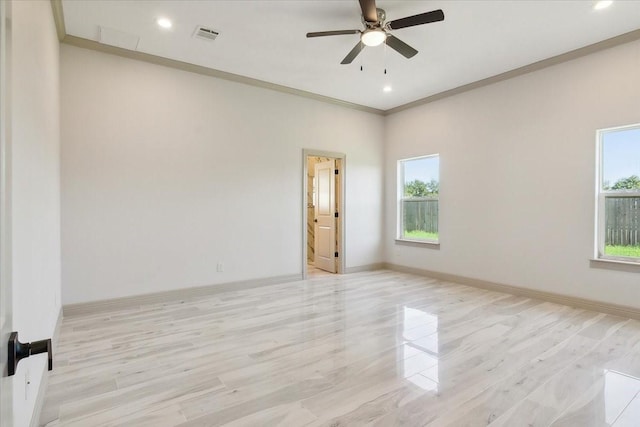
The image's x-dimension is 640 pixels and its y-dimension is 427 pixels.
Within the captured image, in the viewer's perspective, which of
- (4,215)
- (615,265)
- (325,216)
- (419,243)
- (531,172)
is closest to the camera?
(4,215)

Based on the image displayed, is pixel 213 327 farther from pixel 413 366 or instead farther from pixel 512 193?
pixel 512 193

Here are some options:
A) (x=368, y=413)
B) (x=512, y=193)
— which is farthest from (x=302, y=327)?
(x=512, y=193)

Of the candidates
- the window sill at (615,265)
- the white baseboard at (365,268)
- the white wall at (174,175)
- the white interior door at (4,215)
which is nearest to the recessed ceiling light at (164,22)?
the white wall at (174,175)

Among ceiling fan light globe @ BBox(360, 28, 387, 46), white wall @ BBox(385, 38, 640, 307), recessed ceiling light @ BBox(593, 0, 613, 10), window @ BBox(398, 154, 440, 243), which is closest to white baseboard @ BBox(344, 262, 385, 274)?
window @ BBox(398, 154, 440, 243)

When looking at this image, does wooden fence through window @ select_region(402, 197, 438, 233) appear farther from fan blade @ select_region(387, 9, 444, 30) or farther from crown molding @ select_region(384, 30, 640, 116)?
fan blade @ select_region(387, 9, 444, 30)

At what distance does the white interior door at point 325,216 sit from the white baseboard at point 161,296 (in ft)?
4.11

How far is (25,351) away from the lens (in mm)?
720

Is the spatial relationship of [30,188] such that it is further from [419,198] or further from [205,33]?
[419,198]

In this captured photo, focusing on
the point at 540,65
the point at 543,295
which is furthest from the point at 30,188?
the point at 540,65

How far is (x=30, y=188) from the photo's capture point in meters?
1.94

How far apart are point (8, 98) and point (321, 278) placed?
530 cm

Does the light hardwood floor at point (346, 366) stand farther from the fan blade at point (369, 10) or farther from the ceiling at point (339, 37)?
the ceiling at point (339, 37)

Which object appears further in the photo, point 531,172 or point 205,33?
point 531,172

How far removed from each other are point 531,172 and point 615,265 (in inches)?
56.2
